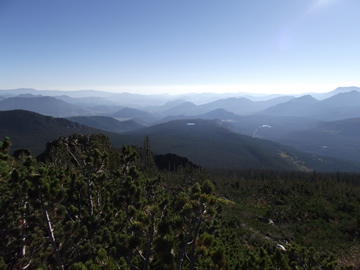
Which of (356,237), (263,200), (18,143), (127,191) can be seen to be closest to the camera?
(127,191)

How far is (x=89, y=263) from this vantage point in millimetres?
8461

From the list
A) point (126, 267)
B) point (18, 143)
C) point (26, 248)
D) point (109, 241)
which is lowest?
point (18, 143)

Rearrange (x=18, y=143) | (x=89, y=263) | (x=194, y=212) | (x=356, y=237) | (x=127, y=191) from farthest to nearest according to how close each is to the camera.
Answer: (x=18, y=143), (x=356, y=237), (x=127, y=191), (x=194, y=212), (x=89, y=263)

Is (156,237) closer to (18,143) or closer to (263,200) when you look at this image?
(263,200)

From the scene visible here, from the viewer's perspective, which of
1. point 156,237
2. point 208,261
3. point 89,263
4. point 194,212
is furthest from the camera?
point 156,237

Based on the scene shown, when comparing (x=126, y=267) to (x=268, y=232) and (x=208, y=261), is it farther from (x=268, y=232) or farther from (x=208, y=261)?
(x=268, y=232)

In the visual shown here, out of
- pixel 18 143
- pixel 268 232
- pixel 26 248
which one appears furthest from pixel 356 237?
pixel 18 143

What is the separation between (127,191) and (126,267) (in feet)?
14.4

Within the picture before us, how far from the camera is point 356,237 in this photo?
37.1 m

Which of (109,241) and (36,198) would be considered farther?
(109,241)

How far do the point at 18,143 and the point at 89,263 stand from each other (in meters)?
231

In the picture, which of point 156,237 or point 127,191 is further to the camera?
point 127,191

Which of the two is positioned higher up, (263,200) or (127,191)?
(127,191)

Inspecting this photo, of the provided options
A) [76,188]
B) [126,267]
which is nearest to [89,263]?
[126,267]
